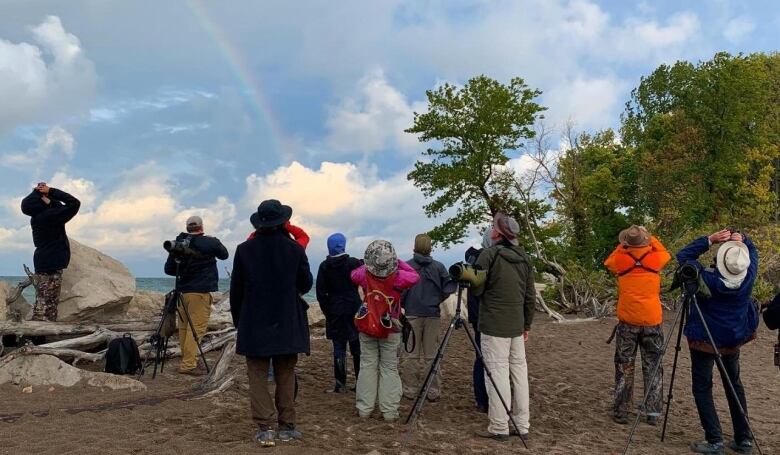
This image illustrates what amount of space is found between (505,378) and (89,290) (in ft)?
28.9

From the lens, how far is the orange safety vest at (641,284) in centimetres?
651

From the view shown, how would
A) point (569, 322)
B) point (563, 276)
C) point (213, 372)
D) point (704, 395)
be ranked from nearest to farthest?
point (704, 395), point (213, 372), point (569, 322), point (563, 276)

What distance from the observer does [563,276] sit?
20.5 metres

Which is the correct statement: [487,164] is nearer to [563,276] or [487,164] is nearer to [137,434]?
[563,276]

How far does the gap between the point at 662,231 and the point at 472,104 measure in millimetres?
9048

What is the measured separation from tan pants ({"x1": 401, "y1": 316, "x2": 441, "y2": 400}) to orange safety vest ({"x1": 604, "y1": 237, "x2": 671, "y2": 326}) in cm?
215

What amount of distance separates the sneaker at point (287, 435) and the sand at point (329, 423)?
76 millimetres

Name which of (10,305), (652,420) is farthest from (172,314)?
(652,420)

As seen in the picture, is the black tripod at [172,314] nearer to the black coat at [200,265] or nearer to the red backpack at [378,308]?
the black coat at [200,265]

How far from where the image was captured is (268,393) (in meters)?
5.55

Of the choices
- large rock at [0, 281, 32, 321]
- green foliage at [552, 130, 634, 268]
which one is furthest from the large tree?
large rock at [0, 281, 32, 321]

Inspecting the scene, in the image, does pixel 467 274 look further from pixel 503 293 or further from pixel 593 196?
pixel 593 196

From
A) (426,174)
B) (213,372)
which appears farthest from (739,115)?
(213,372)

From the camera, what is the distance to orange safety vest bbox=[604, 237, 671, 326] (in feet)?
21.4
